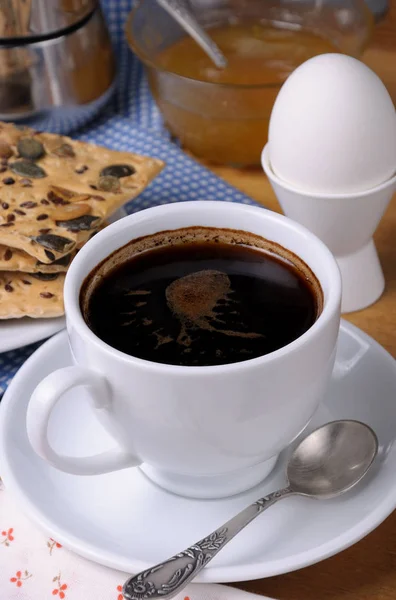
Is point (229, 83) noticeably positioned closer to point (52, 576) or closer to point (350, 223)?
point (350, 223)

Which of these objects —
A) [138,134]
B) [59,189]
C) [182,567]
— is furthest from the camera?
[138,134]

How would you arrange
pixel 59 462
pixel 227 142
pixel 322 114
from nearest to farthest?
pixel 59 462
pixel 322 114
pixel 227 142

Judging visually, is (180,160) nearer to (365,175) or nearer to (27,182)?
(27,182)

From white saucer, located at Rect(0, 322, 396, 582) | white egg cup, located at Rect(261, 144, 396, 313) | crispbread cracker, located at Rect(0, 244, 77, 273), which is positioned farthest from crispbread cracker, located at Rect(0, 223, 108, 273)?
white egg cup, located at Rect(261, 144, 396, 313)

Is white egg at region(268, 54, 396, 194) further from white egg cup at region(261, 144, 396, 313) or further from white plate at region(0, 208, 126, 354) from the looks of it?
white plate at region(0, 208, 126, 354)

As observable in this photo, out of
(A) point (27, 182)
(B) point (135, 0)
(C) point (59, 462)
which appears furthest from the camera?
(B) point (135, 0)

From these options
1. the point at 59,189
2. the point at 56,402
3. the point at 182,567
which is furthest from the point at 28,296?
the point at 182,567

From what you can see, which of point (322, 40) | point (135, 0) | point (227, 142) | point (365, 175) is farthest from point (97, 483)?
point (135, 0)

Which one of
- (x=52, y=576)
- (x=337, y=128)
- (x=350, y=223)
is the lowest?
(x=52, y=576)
